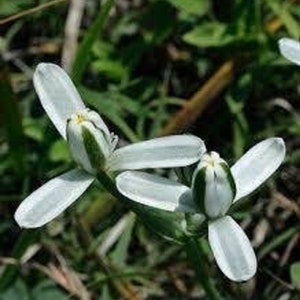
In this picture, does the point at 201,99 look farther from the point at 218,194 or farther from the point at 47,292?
the point at 218,194

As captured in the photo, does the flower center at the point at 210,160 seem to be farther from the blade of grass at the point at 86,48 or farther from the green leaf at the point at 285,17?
the green leaf at the point at 285,17

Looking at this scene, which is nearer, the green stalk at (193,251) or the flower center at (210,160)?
the flower center at (210,160)

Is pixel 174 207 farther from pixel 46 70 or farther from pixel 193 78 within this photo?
pixel 193 78

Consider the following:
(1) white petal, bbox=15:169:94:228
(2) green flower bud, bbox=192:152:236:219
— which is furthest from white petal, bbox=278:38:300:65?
(1) white petal, bbox=15:169:94:228

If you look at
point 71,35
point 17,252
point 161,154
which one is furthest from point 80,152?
point 71,35

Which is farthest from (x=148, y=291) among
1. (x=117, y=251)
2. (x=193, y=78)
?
(x=193, y=78)

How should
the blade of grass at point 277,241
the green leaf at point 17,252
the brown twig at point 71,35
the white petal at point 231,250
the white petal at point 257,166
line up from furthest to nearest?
the brown twig at point 71,35
the blade of grass at point 277,241
the green leaf at point 17,252
the white petal at point 257,166
the white petal at point 231,250

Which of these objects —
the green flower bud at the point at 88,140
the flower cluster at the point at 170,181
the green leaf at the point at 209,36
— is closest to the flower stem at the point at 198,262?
the flower cluster at the point at 170,181
